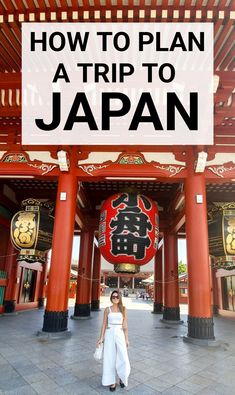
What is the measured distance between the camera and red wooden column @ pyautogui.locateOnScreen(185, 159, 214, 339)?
6.48 m

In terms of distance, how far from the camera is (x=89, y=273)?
12.3 metres

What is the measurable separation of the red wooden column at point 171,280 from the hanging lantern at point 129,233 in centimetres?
578

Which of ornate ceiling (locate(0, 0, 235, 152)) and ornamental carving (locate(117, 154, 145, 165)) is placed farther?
ornamental carving (locate(117, 154, 145, 165))

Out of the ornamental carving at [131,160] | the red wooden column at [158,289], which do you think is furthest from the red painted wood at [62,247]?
the red wooden column at [158,289]

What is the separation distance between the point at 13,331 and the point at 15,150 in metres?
5.35

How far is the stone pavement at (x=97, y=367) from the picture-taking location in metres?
3.63

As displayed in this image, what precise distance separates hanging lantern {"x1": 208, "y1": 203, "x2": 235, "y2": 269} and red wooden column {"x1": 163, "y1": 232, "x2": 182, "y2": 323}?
4893 mm

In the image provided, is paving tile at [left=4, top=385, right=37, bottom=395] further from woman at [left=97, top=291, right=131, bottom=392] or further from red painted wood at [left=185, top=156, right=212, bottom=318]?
red painted wood at [left=185, top=156, right=212, bottom=318]

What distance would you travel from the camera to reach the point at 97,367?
14.7 feet

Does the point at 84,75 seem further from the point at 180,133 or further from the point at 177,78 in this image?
the point at 180,133

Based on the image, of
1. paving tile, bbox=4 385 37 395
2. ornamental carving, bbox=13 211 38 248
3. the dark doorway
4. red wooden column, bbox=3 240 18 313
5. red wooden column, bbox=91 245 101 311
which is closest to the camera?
paving tile, bbox=4 385 37 395

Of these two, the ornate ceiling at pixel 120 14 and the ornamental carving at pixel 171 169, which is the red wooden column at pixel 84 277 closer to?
the ornamental carving at pixel 171 169

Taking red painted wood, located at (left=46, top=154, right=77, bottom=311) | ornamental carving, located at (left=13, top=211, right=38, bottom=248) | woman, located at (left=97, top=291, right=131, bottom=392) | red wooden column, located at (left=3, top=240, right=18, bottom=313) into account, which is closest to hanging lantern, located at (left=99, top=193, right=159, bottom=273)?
red painted wood, located at (left=46, top=154, right=77, bottom=311)

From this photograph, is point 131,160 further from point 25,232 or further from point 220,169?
point 25,232
